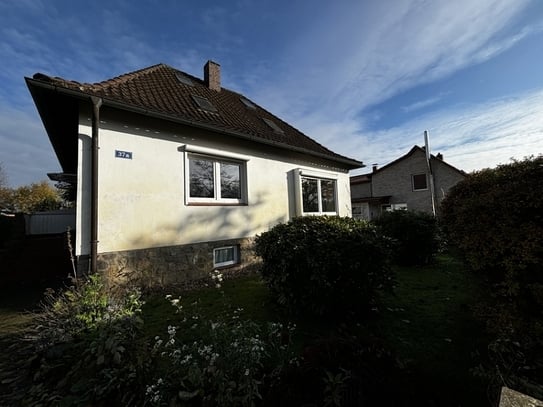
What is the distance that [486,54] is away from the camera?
19.7ft

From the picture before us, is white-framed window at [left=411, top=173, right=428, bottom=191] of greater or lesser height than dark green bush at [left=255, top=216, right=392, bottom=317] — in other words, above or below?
above

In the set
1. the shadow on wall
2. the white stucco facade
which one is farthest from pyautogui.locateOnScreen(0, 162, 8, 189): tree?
the shadow on wall

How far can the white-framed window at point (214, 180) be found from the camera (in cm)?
632

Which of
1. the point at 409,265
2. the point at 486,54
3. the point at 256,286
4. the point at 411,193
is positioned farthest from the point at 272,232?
the point at 411,193

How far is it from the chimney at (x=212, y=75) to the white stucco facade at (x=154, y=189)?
4600 mm

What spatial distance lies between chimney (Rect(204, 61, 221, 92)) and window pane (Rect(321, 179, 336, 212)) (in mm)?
6165

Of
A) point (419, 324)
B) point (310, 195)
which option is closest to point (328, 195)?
point (310, 195)

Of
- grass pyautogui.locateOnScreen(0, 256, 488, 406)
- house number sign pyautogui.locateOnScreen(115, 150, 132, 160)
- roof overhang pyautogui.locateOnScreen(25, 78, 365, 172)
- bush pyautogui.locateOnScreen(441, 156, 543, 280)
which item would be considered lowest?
grass pyautogui.locateOnScreen(0, 256, 488, 406)

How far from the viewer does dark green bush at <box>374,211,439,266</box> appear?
6938 mm

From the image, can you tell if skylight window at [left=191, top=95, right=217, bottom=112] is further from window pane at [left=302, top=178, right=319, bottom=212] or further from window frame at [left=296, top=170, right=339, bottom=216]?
window pane at [left=302, top=178, right=319, bottom=212]

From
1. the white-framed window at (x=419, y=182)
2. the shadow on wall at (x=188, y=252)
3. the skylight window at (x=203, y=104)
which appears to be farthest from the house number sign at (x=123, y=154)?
the white-framed window at (x=419, y=182)

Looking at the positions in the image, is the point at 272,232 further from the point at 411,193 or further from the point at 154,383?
the point at 411,193

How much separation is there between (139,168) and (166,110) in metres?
1.62

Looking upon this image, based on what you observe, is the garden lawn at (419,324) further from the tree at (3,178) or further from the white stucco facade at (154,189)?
the tree at (3,178)
